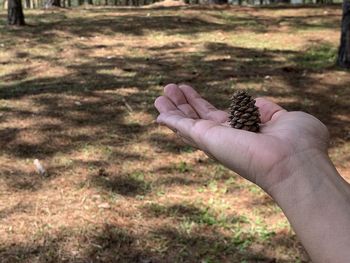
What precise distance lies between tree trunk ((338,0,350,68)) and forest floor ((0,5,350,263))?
0.22m

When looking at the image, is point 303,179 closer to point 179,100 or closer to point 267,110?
point 267,110

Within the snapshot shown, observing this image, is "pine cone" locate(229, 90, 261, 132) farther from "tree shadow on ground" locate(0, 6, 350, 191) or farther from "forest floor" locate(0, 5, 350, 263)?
"tree shadow on ground" locate(0, 6, 350, 191)

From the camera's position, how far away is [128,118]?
5.93 meters

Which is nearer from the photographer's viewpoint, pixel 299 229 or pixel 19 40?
pixel 299 229

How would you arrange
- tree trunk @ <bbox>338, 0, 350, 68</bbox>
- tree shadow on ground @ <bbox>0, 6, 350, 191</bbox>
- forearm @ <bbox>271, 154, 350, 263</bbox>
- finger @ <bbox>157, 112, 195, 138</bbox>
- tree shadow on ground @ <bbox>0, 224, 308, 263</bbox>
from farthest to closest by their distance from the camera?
tree trunk @ <bbox>338, 0, 350, 68</bbox>, tree shadow on ground @ <bbox>0, 6, 350, 191</bbox>, tree shadow on ground @ <bbox>0, 224, 308, 263</bbox>, finger @ <bbox>157, 112, 195, 138</bbox>, forearm @ <bbox>271, 154, 350, 263</bbox>

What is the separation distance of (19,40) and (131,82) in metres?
4.11

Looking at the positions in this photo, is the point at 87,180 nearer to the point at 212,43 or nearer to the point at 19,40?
the point at 212,43

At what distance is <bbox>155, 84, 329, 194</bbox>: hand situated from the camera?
1.97 m

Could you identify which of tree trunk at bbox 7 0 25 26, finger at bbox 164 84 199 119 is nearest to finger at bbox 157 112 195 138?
finger at bbox 164 84 199 119

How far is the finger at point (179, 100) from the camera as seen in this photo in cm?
274

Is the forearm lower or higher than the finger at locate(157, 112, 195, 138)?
lower

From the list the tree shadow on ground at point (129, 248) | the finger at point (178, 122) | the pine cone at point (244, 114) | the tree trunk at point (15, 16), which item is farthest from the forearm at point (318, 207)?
the tree trunk at point (15, 16)

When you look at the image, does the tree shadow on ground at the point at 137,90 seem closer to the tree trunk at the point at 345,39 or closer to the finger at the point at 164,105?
the tree trunk at the point at 345,39

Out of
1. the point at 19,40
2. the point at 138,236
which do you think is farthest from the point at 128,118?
the point at 19,40
